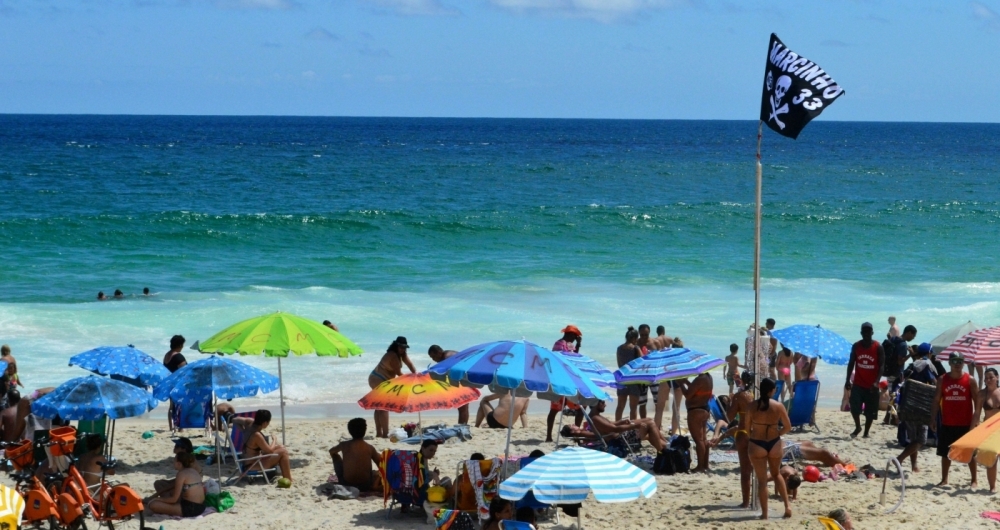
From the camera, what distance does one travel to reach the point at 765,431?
881cm

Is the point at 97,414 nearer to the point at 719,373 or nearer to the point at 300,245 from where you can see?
the point at 719,373

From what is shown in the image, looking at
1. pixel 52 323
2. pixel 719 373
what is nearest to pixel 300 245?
pixel 52 323

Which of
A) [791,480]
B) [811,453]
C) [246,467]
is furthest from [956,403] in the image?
[246,467]

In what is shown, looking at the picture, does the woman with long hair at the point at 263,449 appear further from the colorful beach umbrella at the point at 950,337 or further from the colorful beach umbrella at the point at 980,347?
the colorful beach umbrella at the point at 950,337

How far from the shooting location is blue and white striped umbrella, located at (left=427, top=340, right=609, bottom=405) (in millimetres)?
8672

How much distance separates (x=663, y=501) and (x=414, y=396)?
2.43m

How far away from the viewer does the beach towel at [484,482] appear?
8758mm

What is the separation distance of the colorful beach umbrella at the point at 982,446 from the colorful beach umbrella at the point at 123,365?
23.9 feet

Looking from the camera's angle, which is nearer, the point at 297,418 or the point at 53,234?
the point at 297,418

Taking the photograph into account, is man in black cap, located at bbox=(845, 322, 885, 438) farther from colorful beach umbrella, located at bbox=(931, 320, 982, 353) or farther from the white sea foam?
the white sea foam

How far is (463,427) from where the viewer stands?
1226 centimetres

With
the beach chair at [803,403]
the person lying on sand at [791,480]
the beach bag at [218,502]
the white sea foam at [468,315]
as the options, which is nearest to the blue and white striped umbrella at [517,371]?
the person lying on sand at [791,480]

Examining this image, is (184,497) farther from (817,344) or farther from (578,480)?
(817,344)

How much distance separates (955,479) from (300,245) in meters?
24.8
